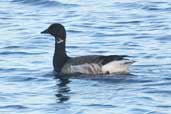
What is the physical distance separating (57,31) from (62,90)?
316 centimetres

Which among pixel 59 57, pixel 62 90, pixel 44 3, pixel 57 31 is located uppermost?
pixel 57 31

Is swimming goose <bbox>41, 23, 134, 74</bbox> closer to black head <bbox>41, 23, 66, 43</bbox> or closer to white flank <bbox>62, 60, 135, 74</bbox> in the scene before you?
white flank <bbox>62, 60, 135, 74</bbox>

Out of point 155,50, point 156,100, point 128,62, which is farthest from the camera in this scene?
point 155,50

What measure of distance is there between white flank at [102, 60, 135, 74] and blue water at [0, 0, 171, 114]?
0.28m

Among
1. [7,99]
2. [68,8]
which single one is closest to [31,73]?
[7,99]

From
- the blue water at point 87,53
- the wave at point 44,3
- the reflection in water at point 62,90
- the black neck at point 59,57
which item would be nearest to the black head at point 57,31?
the black neck at point 59,57

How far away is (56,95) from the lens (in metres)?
19.0

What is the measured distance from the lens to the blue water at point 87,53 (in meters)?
18.0

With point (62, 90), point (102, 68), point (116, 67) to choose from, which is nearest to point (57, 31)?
point (102, 68)

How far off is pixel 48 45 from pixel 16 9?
20.4 ft

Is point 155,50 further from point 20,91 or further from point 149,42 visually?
point 20,91

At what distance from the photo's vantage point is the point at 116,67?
21391mm

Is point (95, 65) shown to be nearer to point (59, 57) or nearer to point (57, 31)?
point (59, 57)

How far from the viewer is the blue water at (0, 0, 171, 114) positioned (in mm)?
18031
